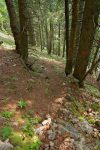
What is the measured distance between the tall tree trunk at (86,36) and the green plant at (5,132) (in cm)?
467

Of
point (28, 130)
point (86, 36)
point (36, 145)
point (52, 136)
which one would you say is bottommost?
point (52, 136)

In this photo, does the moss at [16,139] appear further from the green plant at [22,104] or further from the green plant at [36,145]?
the green plant at [22,104]

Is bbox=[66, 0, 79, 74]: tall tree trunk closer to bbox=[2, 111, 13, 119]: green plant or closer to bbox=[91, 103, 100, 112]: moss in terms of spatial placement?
bbox=[91, 103, 100, 112]: moss

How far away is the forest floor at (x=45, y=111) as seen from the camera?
5.55 meters

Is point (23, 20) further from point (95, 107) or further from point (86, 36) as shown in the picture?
point (95, 107)

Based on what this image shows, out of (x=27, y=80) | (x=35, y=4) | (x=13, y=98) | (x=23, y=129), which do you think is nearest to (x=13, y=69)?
(x=27, y=80)

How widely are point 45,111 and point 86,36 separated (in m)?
3.57

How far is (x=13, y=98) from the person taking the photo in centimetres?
679

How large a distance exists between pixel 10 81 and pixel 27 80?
68cm

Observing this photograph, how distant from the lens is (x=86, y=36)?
868cm

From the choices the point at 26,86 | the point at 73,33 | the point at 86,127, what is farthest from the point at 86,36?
the point at 86,127

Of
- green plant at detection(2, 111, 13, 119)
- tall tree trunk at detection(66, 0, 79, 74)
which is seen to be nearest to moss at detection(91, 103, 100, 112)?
tall tree trunk at detection(66, 0, 79, 74)

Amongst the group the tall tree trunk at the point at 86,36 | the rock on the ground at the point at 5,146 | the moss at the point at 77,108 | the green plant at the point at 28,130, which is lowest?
the moss at the point at 77,108

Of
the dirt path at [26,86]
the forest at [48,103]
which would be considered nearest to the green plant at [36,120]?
the forest at [48,103]
